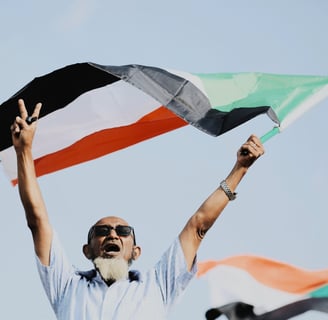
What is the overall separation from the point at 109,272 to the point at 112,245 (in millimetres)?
328

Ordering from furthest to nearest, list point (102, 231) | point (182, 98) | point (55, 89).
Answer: point (55, 89) → point (182, 98) → point (102, 231)

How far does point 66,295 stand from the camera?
6.35m

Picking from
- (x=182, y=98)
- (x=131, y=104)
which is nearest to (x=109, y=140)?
(x=131, y=104)

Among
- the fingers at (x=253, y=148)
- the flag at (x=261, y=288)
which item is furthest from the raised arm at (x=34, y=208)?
the flag at (x=261, y=288)

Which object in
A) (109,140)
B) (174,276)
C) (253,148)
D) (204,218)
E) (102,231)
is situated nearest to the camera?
(174,276)

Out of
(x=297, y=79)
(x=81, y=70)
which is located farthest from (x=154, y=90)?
(x=297, y=79)

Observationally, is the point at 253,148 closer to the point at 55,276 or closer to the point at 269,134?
the point at 269,134

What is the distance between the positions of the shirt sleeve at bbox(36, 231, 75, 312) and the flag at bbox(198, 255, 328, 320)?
2492mm

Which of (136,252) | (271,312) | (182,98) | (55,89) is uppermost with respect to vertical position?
(55,89)

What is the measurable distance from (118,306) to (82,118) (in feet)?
11.4

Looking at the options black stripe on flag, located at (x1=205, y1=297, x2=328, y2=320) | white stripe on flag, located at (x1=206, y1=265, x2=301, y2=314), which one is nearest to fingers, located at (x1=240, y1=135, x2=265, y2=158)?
black stripe on flag, located at (x1=205, y1=297, x2=328, y2=320)

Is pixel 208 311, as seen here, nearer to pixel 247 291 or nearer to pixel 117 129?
pixel 247 291

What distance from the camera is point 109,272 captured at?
6.48 m

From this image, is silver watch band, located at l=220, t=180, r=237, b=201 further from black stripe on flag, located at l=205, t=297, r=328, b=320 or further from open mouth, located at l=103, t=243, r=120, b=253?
black stripe on flag, located at l=205, t=297, r=328, b=320
